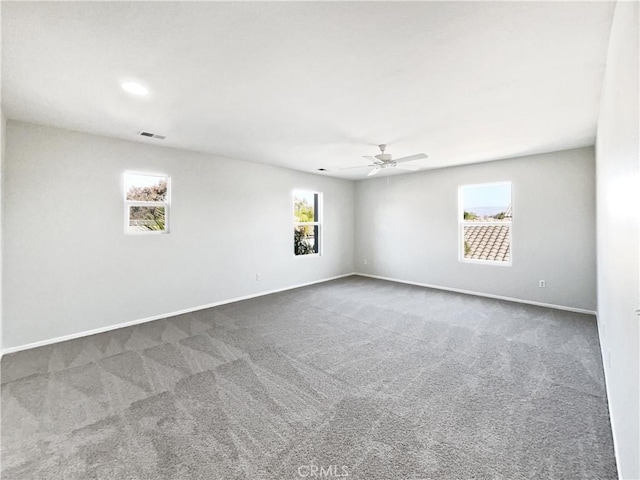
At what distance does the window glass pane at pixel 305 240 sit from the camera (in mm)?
6246

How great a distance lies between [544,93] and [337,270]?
17.3 feet

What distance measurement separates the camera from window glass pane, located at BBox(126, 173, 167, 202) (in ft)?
12.9

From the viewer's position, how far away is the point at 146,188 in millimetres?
4074

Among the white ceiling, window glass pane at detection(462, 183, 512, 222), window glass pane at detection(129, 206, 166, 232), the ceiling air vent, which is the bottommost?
window glass pane at detection(129, 206, 166, 232)

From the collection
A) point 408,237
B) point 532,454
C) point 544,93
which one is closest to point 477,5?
point 544,93

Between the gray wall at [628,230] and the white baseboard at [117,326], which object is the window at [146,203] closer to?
the white baseboard at [117,326]

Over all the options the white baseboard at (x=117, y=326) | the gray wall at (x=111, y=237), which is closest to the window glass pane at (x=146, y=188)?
the gray wall at (x=111, y=237)

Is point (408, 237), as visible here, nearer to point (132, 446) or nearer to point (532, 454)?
point (532, 454)

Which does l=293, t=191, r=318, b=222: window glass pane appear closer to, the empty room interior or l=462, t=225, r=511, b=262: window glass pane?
the empty room interior

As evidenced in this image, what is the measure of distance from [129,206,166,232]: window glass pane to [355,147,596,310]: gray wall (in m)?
4.68

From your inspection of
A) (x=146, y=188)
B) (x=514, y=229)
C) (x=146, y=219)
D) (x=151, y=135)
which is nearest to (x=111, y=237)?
(x=146, y=219)

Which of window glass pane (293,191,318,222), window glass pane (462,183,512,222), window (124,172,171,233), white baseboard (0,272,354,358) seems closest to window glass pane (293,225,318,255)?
window glass pane (293,191,318,222)

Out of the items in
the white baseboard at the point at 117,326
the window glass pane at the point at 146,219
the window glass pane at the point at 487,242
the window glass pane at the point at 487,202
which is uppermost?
the window glass pane at the point at 487,202

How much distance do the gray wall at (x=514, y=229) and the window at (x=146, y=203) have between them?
4633 mm
